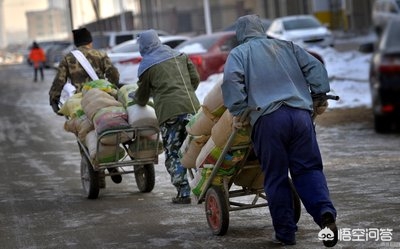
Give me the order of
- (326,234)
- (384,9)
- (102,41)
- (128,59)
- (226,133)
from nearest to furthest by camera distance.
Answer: (326,234), (226,133), (128,59), (384,9), (102,41)

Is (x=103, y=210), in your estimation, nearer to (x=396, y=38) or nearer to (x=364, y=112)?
(x=396, y=38)

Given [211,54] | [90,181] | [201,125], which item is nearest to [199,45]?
[211,54]

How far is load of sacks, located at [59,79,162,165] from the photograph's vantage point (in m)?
10.9

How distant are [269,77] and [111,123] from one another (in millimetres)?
3342

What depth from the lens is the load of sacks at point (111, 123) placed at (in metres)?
10.9

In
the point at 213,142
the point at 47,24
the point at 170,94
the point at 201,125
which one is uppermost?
the point at 170,94

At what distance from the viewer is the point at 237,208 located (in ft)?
28.4

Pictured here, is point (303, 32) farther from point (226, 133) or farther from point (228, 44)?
point (226, 133)

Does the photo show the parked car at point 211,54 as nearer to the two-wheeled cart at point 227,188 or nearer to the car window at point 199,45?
the car window at point 199,45

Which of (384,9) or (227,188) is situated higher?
(384,9)

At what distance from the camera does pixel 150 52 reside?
35.0 ft

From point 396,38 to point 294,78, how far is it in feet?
28.8

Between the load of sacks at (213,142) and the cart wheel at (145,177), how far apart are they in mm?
2284

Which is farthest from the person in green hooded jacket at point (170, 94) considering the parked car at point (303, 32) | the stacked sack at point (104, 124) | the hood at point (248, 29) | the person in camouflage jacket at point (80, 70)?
the parked car at point (303, 32)
